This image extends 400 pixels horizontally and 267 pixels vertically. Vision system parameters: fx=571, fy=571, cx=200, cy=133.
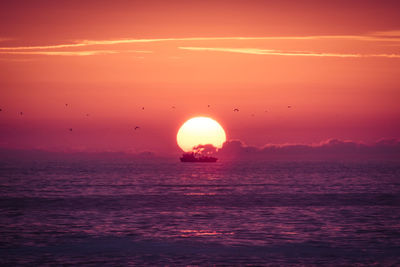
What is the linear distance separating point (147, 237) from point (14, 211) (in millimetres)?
30044

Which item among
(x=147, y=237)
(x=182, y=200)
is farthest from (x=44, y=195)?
(x=147, y=237)

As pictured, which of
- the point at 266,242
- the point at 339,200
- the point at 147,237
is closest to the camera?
the point at 266,242

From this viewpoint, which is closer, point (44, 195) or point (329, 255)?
point (329, 255)

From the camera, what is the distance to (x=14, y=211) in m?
70.6

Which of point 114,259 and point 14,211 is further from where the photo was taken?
point 14,211

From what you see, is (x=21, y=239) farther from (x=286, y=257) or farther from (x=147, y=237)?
(x=286, y=257)

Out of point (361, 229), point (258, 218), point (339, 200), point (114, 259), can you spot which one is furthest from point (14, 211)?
point (339, 200)

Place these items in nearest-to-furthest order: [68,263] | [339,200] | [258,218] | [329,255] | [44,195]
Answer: [68,263] < [329,255] < [258,218] < [339,200] < [44,195]

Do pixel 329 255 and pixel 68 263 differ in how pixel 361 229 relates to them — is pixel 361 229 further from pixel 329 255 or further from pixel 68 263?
pixel 68 263

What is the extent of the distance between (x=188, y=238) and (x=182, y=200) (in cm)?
4299

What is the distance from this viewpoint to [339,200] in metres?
88.6

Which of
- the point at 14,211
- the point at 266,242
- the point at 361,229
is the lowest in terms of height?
the point at 266,242

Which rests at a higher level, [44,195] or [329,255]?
[44,195]

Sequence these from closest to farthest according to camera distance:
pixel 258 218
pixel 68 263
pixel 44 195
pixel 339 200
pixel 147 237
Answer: pixel 68 263, pixel 147 237, pixel 258 218, pixel 339 200, pixel 44 195
